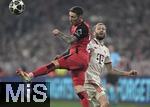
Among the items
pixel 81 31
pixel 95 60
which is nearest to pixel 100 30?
pixel 81 31

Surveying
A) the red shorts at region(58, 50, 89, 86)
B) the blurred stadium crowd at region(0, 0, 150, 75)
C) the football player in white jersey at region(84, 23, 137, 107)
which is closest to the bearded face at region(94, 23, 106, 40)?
the football player in white jersey at region(84, 23, 137, 107)

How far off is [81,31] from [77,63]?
706 mm

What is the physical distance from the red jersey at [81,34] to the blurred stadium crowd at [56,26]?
18312 millimetres

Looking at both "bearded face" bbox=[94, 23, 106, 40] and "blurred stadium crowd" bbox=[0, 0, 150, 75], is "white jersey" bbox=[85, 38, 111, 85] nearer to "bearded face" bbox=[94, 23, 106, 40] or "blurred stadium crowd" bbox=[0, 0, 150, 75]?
"bearded face" bbox=[94, 23, 106, 40]

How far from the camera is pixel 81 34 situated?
49.0ft

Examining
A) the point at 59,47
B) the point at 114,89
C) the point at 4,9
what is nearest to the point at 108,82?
the point at 114,89

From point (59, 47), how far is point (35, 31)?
2.32 metres

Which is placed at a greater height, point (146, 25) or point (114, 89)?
point (146, 25)

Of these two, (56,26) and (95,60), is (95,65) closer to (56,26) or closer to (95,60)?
(95,60)

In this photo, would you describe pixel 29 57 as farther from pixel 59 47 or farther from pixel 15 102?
pixel 15 102

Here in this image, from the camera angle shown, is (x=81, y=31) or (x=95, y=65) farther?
(x=81, y=31)

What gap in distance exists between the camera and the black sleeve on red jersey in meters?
14.9

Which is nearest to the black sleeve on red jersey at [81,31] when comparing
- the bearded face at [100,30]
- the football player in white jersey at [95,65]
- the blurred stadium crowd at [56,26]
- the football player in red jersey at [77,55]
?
the football player in red jersey at [77,55]

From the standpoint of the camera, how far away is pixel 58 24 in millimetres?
36469
